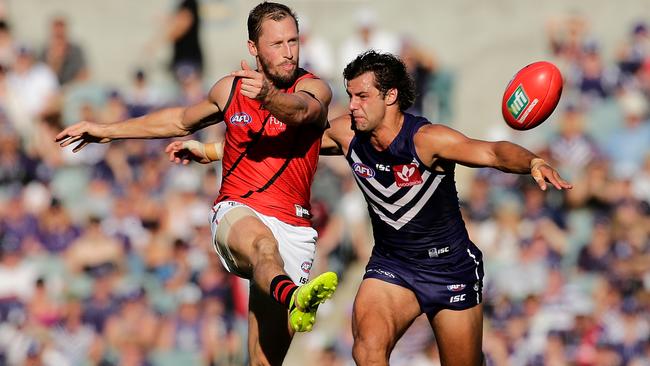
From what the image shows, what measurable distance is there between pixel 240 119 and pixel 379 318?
1.63 meters

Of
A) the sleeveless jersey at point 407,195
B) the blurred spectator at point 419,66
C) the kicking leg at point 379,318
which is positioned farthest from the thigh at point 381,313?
the blurred spectator at point 419,66

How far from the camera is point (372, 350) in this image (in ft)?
24.8

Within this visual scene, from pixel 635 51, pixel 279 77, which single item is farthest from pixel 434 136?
pixel 635 51

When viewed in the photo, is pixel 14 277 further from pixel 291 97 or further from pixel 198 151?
pixel 291 97

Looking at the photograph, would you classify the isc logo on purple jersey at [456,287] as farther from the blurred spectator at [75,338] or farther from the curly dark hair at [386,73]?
the blurred spectator at [75,338]

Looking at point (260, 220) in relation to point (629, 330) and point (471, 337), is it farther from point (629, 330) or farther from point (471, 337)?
point (629, 330)

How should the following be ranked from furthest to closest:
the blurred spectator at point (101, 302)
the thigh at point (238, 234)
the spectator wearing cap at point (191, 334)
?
the blurred spectator at point (101, 302) < the spectator wearing cap at point (191, 334) < the thigh at point (238, 234)

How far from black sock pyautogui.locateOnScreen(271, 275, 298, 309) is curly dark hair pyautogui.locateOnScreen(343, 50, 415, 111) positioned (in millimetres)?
1644

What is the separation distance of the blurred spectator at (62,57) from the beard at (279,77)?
8616mm

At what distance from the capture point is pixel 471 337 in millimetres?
7926

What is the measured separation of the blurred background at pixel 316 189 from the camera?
1277cm

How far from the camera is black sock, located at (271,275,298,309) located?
265 inches

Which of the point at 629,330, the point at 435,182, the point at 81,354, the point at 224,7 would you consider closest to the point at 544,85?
the point at 435,182

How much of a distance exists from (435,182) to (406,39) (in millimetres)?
8230
